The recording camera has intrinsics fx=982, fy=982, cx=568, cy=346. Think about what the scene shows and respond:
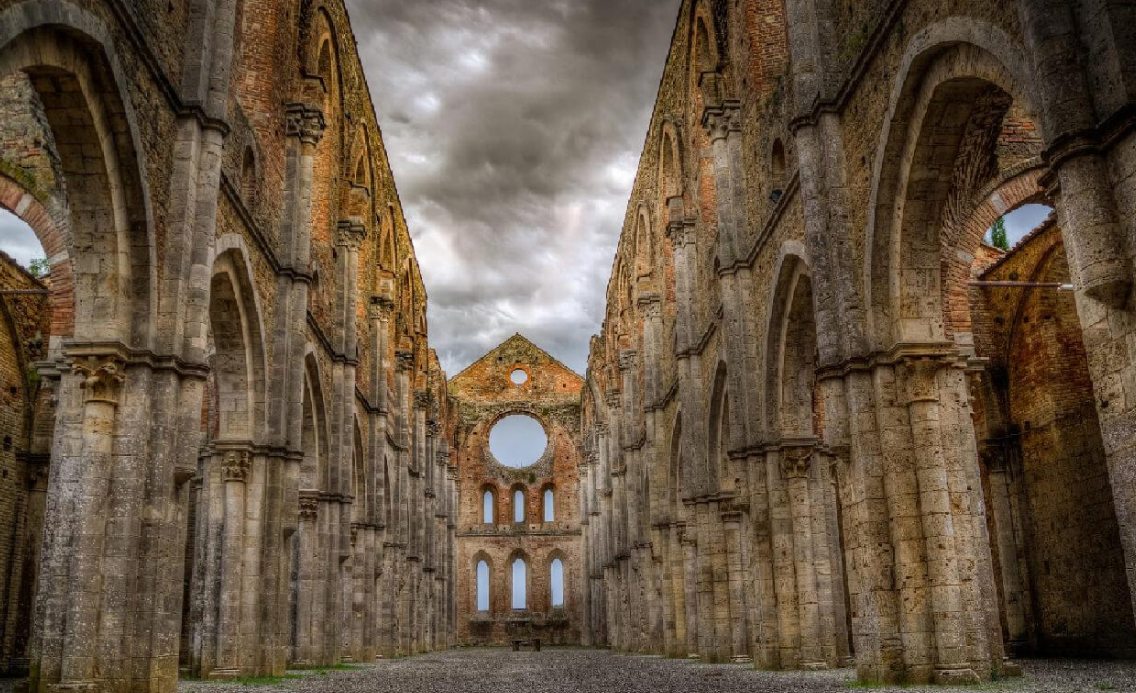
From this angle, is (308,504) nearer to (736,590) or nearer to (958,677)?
(736,590)

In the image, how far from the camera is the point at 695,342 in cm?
2333

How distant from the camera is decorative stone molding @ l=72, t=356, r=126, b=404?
1054 cm

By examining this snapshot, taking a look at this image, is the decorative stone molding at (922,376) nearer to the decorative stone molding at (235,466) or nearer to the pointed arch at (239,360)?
the pointed arch at (239,360)

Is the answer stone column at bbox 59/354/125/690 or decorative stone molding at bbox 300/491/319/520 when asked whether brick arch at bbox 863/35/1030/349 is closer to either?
stone column at bbox 59/354/125/690

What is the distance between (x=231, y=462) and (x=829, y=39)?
36.7 feet

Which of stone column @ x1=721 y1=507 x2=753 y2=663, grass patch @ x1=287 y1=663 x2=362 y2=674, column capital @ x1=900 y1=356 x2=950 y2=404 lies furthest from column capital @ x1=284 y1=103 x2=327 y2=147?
column capital @ x1=900 y1=356 x2=950 y2=404

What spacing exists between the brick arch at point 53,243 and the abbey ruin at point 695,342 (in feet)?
0.28

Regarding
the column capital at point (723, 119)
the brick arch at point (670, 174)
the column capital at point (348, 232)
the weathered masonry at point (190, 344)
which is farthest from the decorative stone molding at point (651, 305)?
the column capital at point (723, 119)

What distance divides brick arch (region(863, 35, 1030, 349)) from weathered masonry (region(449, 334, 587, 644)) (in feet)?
126

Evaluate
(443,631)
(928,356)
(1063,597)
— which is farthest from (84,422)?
(443,631)

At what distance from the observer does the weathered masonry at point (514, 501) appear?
4925 cm

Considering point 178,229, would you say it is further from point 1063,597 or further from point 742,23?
point 1063,597

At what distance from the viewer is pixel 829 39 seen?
13242mm

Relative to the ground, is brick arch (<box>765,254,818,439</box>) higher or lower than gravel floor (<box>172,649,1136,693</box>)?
higher
